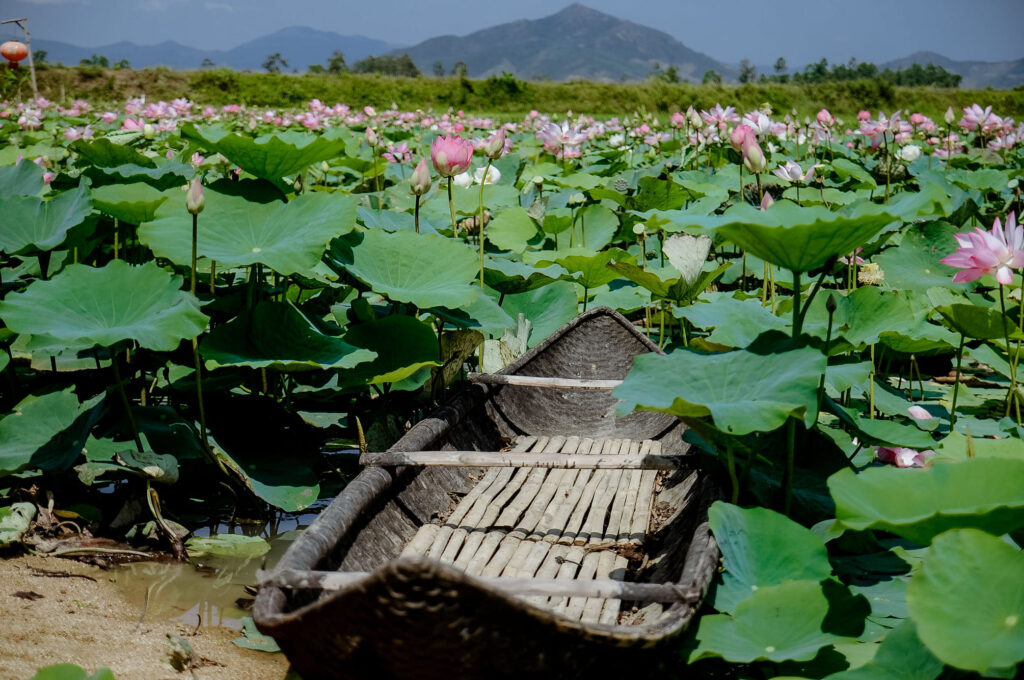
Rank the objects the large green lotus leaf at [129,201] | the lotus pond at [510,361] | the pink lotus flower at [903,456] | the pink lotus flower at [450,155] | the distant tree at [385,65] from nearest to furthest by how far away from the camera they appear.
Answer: the lotus pond at [510,361], the pink lotus flower at [903,456], the large green lotus leaf at [129,201], the pink lotus flower at [450,155], the distant tree at [385,65]

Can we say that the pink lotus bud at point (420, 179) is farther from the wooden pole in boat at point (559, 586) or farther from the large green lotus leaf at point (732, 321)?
the wooden pole in boat at point (559, 586)

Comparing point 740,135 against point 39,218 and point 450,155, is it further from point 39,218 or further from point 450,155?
point 39,218

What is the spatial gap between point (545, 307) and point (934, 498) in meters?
2.00

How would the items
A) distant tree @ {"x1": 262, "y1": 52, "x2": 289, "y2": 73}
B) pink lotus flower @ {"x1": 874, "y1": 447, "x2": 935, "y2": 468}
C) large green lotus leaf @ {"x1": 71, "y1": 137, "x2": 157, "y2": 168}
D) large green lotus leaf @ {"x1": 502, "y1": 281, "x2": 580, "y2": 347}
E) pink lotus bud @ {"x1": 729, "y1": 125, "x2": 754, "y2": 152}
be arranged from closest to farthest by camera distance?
pink lotus flower @ {"x1": 874, "y1": 447, "x2": 935, "y2": 468}
pink lotus bud @ {"x1": 729, "y1": 125, "x2": 754, "y2": 152}
large green lotus leaf @ {"x1": 71, "y1": 137, "x2": 157, "y2": 168}
large green lotus leaf @ {"x1": 502, "y1": 281, "x2": 580, "y2": 347}
distant tree @ {"x1": 262, "y1": 52, "x2": 289, "y2": 73}

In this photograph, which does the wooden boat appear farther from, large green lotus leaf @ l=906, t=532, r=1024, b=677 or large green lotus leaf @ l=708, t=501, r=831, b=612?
large green lotus leaf @ l=906, t=532, r=1024, b=677

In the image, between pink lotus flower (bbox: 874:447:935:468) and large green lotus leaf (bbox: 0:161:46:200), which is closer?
pink lotus flower (bbox: 874:447:935:468)

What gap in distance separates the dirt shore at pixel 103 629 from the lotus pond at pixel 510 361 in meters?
0.16

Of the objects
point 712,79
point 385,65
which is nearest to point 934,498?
point 712,79

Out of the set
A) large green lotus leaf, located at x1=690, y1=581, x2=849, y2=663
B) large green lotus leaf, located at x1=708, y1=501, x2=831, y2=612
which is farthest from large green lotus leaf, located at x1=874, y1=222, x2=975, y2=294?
large green lotus leaf, located at x1=690, y1=581, x2=849, y2=663

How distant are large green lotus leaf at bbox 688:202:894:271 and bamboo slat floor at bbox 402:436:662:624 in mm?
649

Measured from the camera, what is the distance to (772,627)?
1247 mm

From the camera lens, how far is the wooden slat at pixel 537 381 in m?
2.49

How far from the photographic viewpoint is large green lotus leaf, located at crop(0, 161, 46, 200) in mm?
2746

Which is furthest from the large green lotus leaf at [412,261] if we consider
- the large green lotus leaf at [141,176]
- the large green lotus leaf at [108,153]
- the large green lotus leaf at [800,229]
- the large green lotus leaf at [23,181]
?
the large green lotus leaf at [23,181]
